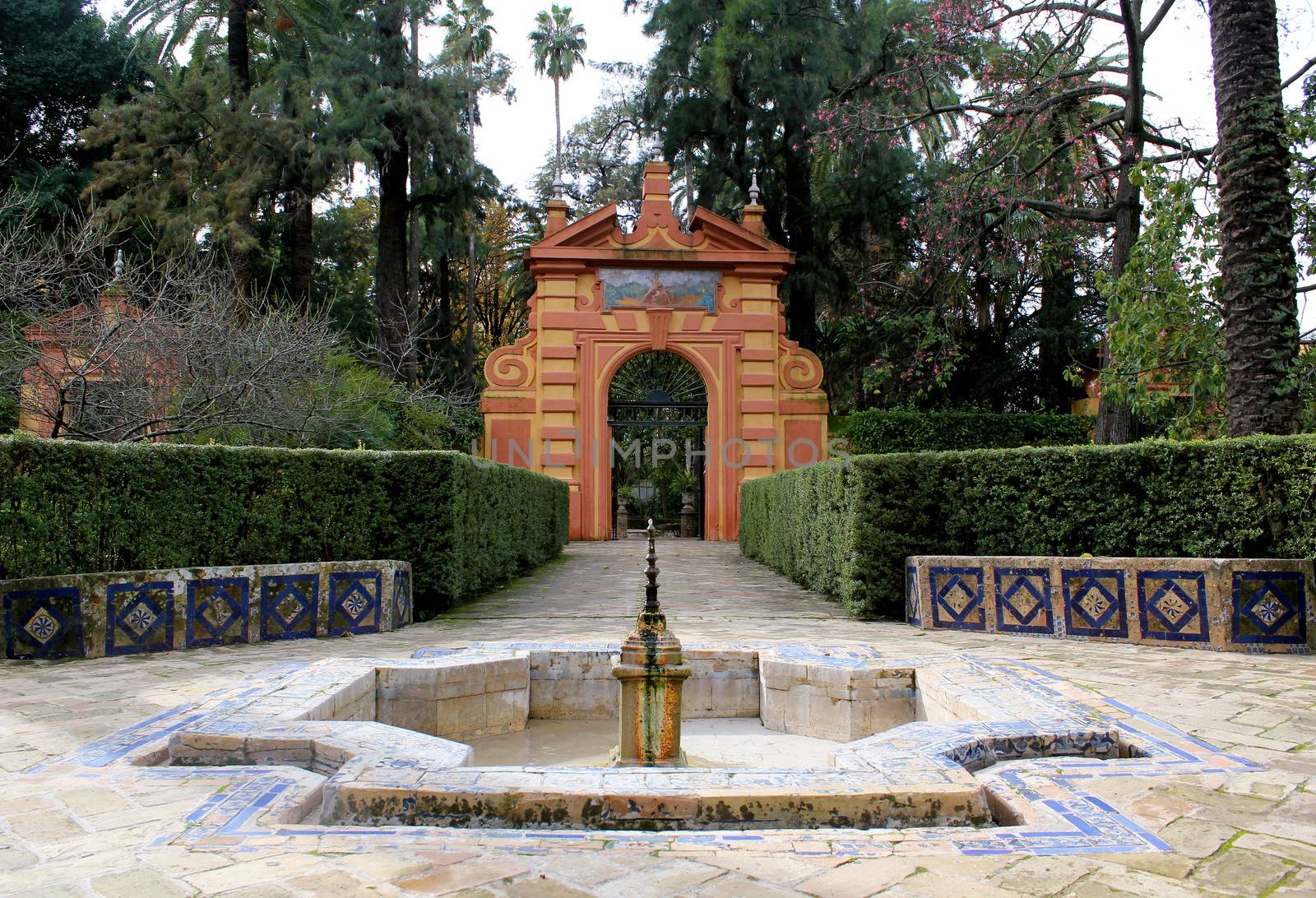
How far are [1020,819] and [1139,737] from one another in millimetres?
1358

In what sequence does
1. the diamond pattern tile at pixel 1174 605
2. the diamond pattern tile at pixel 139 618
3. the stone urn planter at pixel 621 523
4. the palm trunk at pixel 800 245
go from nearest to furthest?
the diamond pattern tile at pixel 139 618 < the diamond pattern tile at pixel 1174 605 < the palm trunk at pixel 800 245 < the stone urn planter at pixel 621 523

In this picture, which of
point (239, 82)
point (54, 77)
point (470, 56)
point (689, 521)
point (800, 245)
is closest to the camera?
point (239, 82)

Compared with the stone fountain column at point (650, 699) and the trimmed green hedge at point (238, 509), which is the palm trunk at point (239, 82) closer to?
the trimmed green hedge at point (238, 509)

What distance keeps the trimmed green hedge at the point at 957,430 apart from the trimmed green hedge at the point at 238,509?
536 inches

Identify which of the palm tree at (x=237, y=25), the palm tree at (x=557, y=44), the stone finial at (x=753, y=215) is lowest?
the stone finial at (x=753, y=215)

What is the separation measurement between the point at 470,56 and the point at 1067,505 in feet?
106

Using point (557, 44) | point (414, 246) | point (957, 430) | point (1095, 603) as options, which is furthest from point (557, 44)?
point (1095, 603)

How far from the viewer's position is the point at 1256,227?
28.1 feet

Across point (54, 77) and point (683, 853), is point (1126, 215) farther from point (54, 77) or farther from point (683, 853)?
point (54, 77)

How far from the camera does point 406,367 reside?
2323cm

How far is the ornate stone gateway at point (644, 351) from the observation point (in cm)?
2141

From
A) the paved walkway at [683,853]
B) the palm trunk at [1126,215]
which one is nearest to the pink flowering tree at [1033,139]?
the palm trunk at [1126,215]

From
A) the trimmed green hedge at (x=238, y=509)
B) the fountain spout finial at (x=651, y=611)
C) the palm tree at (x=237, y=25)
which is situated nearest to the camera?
the fountain spout finial at (x=651, y=611)

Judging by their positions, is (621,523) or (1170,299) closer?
(1170,299)
